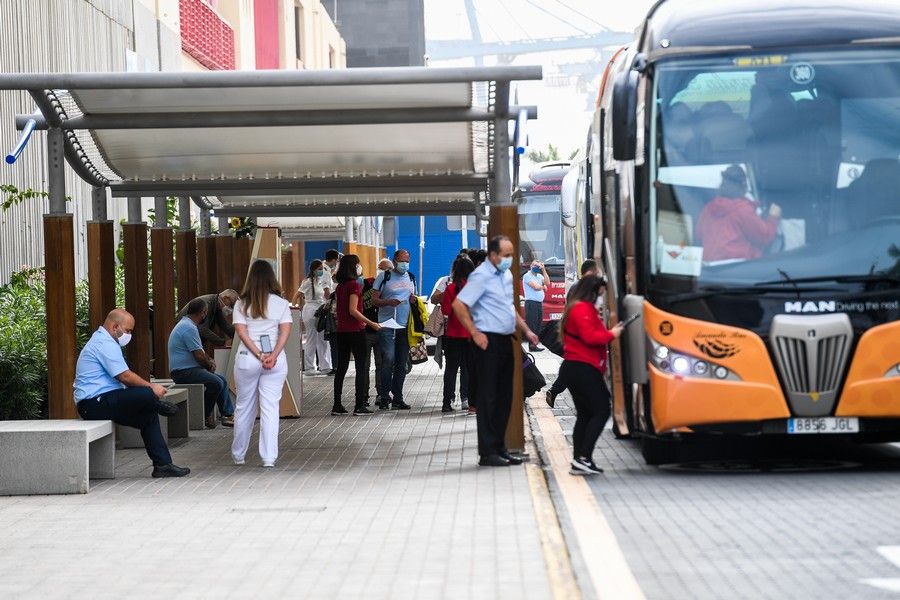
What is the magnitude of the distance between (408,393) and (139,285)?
234 inches

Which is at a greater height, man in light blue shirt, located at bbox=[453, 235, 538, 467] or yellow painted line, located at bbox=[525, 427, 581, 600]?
man in light blue shirt, located at bbox=[453, 235, 538, 467]

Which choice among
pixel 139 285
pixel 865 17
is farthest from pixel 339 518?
pixel 139 285

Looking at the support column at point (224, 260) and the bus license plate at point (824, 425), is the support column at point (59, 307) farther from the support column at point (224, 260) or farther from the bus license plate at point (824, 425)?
the support column at point (224, 260)

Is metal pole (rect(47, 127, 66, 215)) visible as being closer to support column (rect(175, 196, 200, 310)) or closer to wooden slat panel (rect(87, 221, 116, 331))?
wooden slat panel (rect(87, 221, 116, 331))

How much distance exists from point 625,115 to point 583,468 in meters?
2.65

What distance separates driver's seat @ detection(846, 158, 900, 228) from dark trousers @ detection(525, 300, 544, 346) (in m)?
18.5

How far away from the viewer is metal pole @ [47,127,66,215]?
13820mm

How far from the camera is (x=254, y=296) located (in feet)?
45.0

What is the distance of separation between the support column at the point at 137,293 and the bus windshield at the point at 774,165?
6.42m

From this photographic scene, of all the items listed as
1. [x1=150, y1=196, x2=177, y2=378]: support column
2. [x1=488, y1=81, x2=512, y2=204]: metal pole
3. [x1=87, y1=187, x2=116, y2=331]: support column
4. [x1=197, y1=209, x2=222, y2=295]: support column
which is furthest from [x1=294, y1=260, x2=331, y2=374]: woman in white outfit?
[x1=488, y1=81, x2=512, y2=204]: metal pole

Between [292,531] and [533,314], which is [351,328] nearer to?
[292,531]

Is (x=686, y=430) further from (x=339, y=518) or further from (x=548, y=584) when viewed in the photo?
(x=548, y=584)

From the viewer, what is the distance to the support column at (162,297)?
739 inches

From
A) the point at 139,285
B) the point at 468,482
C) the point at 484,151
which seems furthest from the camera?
the point at 139,285
